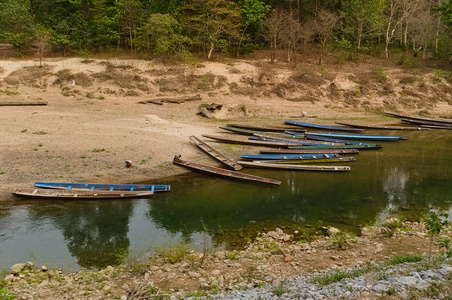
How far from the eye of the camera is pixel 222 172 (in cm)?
2027

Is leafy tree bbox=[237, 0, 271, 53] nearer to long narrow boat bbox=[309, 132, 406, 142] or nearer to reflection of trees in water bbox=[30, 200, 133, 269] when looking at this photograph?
long narrow boat bbox=[309, 132, 406, 142]

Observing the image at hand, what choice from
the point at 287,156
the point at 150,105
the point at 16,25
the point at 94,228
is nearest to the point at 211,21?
the point at 150,105

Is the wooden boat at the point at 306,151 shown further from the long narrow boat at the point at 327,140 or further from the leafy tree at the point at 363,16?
the leafy tree at the point at 363,16

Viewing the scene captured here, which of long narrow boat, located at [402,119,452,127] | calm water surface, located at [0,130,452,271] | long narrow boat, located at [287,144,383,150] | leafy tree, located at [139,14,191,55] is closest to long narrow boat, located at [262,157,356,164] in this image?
calm water surface, located at [0,130,452,271]

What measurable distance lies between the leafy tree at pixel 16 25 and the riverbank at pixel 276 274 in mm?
37373

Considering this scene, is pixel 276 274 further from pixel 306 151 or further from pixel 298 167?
pixel 306 151

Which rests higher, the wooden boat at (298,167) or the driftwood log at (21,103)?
the driftwood log at (21,103)

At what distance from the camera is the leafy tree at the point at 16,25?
132 ft

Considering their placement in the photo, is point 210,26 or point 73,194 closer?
point 73,194

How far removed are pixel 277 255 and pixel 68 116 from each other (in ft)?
74.5

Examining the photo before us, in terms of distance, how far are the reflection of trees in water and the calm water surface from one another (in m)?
0.04

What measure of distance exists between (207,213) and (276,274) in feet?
20.1

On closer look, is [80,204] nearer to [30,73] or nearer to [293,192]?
[293,192]

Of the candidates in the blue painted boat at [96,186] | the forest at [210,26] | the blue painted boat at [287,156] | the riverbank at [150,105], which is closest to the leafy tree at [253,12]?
the forest at [210,26]
